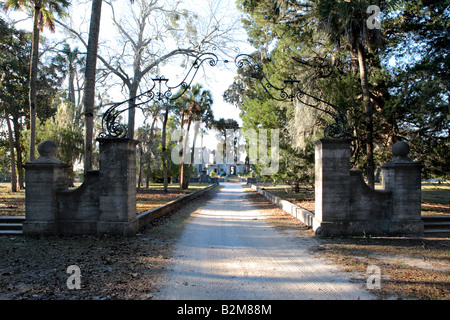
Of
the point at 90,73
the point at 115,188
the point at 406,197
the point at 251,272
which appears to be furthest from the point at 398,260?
the point at 90,73

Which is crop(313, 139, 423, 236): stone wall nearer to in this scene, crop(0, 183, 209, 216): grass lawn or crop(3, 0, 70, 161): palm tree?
crop(0, 183, 209, 216): grass lawn

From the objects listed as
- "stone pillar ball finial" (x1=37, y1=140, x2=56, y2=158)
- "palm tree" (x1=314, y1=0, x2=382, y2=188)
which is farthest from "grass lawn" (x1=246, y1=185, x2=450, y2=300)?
"stone pillar ball finial" (x1=37, y1=140, x2=56, y2=158)

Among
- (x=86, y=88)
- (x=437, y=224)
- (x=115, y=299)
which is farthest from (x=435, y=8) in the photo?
(x=115, y=299)

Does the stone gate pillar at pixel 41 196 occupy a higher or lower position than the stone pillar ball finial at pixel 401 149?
lower

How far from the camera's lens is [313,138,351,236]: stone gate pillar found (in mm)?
8125

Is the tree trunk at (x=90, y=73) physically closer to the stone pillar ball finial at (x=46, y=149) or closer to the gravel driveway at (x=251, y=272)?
the stone pillar ball finial at (x=46, y=149)

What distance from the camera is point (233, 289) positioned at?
4477mm

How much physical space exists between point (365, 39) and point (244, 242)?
886 centimetres

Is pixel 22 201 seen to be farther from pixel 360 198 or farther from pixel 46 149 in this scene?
pixel 360 198

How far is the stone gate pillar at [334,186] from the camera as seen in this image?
8.12 m

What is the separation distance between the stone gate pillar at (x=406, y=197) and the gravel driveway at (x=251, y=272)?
2368mm

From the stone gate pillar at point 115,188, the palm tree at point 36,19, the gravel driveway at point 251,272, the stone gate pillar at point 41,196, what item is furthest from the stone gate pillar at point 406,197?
the palm tree at point 36,19

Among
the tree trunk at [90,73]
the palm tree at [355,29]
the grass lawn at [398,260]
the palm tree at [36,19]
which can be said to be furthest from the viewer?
the palm tree at [36,19]

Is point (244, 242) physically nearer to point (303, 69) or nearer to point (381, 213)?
point (381, 213)
